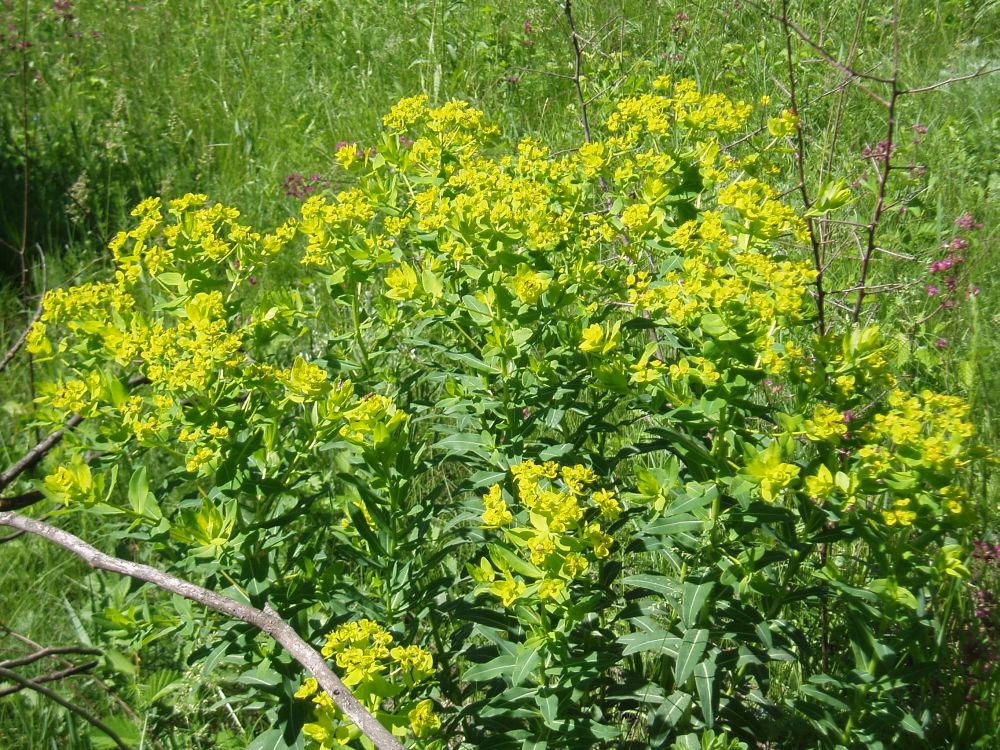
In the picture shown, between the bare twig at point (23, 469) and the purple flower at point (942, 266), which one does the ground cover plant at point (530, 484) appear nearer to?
the bare twig at point (23, 469)

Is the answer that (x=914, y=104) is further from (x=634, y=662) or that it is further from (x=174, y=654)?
(x=174, y=654)

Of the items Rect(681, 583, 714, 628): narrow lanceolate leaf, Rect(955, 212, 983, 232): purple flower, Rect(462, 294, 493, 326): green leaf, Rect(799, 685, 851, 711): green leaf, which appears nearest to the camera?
Rect(681, 583, 714, 628): narrow lanceolate leaf

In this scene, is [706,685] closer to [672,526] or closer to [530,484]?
[672,526]

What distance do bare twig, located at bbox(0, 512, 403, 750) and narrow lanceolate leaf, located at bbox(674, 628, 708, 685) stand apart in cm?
58

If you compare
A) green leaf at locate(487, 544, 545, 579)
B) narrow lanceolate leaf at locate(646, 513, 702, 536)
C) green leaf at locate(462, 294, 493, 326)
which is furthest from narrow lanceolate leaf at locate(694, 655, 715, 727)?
green leaf at locate(462, 294, 493, 326)

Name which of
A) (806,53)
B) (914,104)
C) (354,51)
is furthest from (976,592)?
(354,51)

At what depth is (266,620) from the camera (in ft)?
5.67

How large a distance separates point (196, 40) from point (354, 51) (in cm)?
99

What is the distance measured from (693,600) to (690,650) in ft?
0.36

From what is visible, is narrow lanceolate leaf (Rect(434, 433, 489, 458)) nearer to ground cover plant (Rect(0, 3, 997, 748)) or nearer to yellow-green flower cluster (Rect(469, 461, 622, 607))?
ground cover plant (Rect(0, 3, 997, 748))

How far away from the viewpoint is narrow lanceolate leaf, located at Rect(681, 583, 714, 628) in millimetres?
1806

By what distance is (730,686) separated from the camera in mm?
2238

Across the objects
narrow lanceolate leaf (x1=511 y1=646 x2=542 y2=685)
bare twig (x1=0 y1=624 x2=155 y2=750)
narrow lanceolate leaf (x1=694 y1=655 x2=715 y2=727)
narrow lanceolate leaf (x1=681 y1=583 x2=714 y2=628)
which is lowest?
bare twig (x1=0 y1=624 x2=155 y2=750)

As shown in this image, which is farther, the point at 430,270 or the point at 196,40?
the point at 196,40
